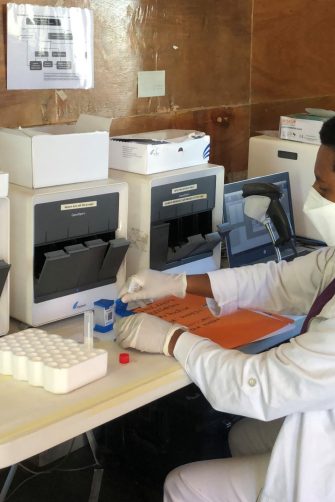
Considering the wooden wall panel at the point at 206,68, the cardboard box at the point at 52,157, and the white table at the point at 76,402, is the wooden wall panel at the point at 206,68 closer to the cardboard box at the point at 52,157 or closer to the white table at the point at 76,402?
the cardboard box at the point at 52,157

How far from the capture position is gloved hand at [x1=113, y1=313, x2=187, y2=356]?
1420 mm

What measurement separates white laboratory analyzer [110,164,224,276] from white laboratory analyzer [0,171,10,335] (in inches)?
15.9

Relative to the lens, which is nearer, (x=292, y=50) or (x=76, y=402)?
(x=76, y=402)

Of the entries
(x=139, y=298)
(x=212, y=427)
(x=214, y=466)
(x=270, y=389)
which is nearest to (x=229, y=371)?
(x=270, y=389)

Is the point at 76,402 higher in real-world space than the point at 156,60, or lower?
lower

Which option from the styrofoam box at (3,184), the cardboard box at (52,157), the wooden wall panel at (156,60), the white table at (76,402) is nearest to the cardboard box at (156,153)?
the cardboard box at (52,157)

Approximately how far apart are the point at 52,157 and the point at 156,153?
0.32 meters

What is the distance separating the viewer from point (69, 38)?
6.53ft

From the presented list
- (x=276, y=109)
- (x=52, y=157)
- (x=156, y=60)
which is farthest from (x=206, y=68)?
→ (x=52, y=157)

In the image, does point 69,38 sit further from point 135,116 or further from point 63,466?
point 63,466

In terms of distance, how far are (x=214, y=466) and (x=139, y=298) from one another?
1.44ft

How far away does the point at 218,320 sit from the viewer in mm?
1643

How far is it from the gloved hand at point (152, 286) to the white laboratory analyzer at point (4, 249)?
29 cm

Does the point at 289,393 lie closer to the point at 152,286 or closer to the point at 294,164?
the point at 152,286
